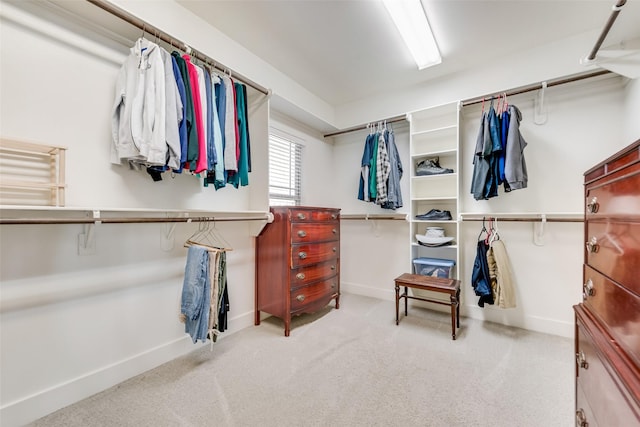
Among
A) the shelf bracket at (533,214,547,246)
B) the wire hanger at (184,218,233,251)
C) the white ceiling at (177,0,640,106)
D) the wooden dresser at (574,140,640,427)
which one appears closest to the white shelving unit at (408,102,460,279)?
the white ceiling at (177,0,640,106)

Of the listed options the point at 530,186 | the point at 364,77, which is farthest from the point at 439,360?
the point at 364,77

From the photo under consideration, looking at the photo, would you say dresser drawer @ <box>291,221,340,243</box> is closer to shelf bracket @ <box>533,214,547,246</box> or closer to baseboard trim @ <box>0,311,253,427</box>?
baseboard trim @ <box>0,311,253,427</box>

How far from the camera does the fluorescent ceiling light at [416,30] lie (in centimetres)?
181

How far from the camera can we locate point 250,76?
7.79 ft

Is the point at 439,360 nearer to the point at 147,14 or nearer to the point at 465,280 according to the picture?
the point at 465,280

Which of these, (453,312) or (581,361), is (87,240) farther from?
(453,312)

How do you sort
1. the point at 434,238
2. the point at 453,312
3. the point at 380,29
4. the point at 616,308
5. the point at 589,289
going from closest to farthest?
the point at 616,308
the point at 589,289
the point at 380,29
the point at 453,312
the point at 434,238

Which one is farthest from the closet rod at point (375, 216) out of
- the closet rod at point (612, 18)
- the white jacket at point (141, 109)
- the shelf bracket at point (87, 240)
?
the shelf bracket at point (87, 240)

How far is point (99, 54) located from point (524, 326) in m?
4.02

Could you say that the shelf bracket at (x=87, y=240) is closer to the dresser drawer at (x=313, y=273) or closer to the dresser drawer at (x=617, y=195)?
the dresser drawer at (x=313, y=273)

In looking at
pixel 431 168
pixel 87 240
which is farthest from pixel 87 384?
pixel 431 168

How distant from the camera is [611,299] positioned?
0.80 meters

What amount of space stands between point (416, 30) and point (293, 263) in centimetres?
220

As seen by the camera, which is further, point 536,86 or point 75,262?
point 536,86
